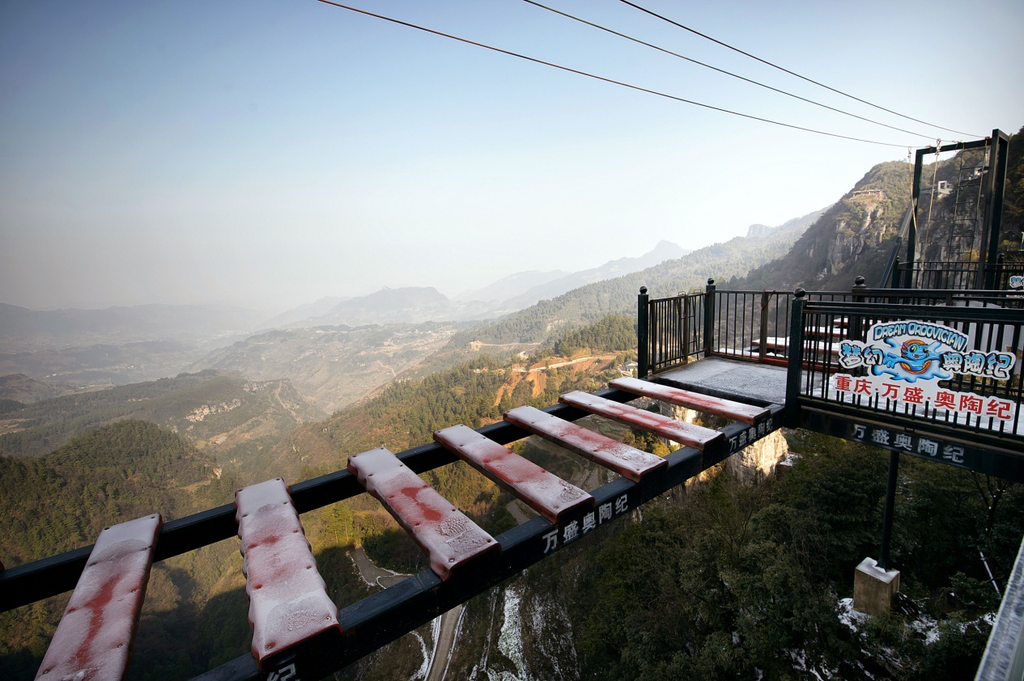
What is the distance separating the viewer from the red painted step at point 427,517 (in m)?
1.94

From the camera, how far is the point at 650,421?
3.40 metres

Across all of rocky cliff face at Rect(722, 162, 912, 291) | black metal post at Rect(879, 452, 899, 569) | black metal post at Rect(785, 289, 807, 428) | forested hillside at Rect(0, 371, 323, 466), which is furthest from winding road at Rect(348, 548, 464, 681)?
rocky cliff face at Rect(722, 162, 912, 291)

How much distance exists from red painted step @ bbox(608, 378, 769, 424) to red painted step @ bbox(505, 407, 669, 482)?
116 centimetres

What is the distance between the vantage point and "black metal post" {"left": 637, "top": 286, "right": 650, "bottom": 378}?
568cm

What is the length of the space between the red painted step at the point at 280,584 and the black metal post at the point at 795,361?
14.9 ft

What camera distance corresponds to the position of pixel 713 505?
26.7 meters

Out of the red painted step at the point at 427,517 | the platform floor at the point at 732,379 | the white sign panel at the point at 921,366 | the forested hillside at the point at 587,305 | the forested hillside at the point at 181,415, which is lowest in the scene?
the forested hillside at the point at 181,415

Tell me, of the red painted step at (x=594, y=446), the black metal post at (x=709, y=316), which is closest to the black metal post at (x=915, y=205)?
the black metal post at (x=709, y=316)

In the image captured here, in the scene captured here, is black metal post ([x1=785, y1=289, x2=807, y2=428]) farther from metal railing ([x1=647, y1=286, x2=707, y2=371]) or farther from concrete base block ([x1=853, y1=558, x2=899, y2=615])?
concrete base block ([x1=853, y1=558, x2=899, y2=615])

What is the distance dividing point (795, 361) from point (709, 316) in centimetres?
232

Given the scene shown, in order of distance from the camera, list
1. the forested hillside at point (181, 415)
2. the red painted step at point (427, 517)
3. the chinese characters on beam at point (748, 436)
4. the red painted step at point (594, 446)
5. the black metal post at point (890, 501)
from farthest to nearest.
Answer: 1. the forested hillside at point (181, 415)
2. the black metal post at point (890, 501)
3. the chinese characters on beam at point (748, 436)
4. the red painted step at point (594, 446)
5. the red painted step at point (427, 517)

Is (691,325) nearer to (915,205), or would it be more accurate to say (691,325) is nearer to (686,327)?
(686,327)

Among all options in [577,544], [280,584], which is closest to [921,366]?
[280,584]

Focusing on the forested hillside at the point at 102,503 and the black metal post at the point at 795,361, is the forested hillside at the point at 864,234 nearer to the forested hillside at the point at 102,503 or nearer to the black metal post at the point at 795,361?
the black metal post at the point at 795,361
